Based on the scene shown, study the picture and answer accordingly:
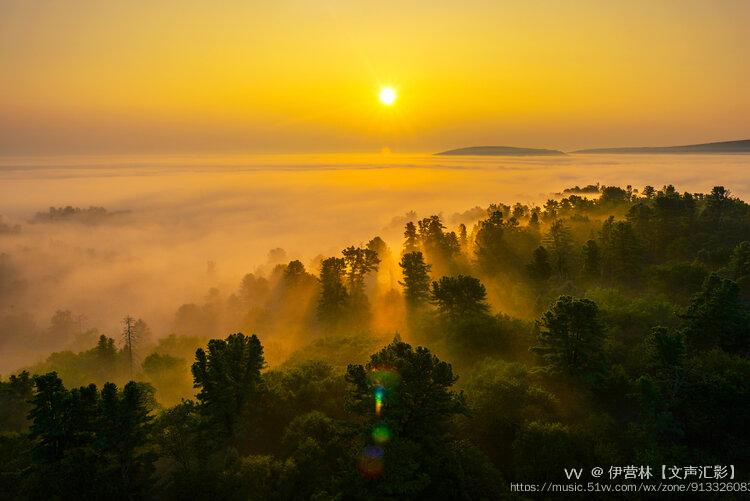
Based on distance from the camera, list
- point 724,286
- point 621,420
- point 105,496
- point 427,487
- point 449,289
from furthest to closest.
Result: 1. point 449,289
2. point 724,286
3. point 621,420
4. point 105,496
5. point 427,487

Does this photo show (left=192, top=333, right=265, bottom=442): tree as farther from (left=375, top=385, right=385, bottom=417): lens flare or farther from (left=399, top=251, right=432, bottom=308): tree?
(left=399, top=251, right=432, bottom=308): tree

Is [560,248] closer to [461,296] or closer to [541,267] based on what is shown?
[541,267]

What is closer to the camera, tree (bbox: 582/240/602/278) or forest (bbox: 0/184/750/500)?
forest (bbox: 0/184/750/500)

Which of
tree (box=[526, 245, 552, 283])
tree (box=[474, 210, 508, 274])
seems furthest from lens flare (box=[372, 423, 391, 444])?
tree (box=[474, 210, 508, 274])

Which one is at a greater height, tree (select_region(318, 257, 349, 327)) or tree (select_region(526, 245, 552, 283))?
tree (select_region(526, 245, 552, 283))

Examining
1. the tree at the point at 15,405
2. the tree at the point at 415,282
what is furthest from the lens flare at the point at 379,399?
the tree at the point at 415,282

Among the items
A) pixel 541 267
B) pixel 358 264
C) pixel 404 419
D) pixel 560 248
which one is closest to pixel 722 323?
Answer: pixel 404 419

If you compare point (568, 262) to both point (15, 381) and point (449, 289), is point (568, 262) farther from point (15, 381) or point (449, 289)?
point (15, 381)

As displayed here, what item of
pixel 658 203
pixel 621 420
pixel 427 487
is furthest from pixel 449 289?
pixel 658 203
